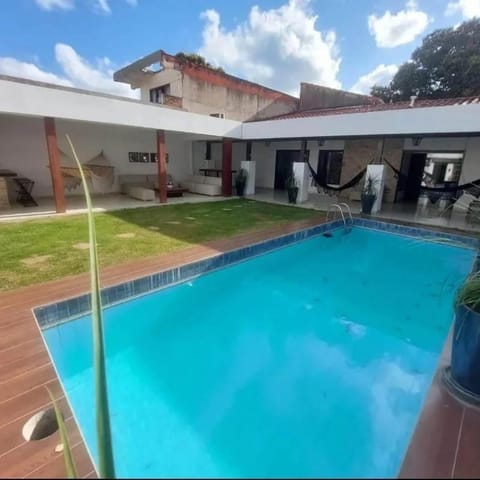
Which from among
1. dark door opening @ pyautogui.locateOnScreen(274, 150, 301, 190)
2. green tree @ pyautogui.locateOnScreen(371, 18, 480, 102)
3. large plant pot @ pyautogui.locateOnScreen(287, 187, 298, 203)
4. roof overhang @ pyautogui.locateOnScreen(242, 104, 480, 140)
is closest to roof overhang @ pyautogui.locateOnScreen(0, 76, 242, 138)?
roof overhang @ pyautogui.locateOnScreen(242, 104, 480, 140)

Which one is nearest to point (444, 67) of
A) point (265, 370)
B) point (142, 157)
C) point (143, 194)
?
point (142, 157)

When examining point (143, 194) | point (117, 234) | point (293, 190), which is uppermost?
point (293, 190)

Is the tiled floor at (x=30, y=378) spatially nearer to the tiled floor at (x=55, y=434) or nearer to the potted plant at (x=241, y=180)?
the tiled floor at (x=55, y=434)

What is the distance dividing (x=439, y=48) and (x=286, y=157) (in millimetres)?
12227

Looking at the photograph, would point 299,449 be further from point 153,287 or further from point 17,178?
point 17,178

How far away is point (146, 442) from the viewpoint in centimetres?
206

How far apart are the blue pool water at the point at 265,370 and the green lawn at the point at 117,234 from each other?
119cm

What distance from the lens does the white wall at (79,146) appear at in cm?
954

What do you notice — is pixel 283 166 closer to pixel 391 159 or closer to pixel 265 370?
pixel 391 159

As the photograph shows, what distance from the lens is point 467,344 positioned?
7.13 feet

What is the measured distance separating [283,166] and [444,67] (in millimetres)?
11606

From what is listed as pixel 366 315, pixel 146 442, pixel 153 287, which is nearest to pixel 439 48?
pixel 366 315

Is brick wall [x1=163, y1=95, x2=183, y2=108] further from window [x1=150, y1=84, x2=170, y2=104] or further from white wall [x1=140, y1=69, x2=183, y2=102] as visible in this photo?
window [x1=150, y1=84, x2=170, y2=104]

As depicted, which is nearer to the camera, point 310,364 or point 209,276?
point 310,364
